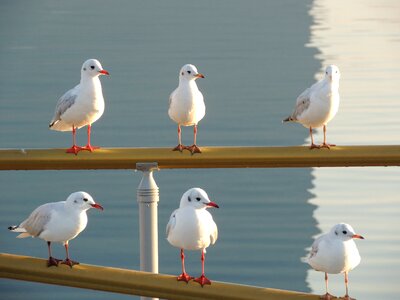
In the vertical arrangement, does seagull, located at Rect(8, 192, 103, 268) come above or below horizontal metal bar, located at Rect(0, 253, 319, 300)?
above

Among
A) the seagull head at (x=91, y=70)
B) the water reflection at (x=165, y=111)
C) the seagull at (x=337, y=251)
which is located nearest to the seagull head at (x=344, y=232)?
the seagull at (x=337, y=251)

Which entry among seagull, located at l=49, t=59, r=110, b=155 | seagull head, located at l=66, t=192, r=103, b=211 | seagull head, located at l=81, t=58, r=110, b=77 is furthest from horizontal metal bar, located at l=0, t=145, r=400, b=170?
seagull head, located at l=81, t=58, r=110, b=77

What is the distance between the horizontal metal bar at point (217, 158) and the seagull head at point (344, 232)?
29cm

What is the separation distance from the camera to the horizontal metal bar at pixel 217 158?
5.49 meters

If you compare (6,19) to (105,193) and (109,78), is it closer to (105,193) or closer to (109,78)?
(109,78)

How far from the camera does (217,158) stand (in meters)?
5.56

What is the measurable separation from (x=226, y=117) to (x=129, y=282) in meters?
9.22

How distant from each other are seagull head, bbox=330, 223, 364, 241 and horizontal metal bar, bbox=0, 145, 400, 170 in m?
0.29

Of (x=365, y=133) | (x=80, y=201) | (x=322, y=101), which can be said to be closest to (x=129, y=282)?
(x=80, y=201)

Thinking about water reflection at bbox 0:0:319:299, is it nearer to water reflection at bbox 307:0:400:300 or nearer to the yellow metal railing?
water reflection at bbox 307:0:400:300

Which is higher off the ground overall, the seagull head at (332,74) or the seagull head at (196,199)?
the seagull head at (332,74)

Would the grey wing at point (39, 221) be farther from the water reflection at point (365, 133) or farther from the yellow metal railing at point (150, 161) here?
the water reflection at point (365, 133)

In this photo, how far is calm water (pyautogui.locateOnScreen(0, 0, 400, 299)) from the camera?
9.66 m

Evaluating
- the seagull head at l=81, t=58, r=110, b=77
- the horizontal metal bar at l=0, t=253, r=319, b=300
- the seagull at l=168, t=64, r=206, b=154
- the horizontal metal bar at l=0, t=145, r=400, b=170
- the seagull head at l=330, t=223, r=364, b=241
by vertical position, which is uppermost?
the seagull head at l=81, t=58, r=110, b=77
